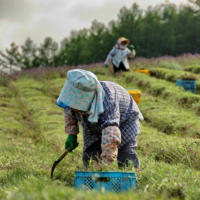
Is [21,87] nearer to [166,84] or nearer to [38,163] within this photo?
[166,84]

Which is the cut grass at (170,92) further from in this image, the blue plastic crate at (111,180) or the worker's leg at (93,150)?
the blue plastic crate at (111,180)

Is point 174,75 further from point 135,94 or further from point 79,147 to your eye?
point 79,147

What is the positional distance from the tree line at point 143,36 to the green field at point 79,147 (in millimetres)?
12006

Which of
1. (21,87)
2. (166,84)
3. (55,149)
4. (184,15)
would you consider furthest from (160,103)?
(184,15)

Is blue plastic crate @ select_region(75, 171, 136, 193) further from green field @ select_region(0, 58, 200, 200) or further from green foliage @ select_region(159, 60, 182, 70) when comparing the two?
green foliage @ select_region(159, 60, 182, 70)

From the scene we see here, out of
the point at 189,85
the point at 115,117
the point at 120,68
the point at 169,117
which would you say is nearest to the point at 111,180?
the point at 115,117

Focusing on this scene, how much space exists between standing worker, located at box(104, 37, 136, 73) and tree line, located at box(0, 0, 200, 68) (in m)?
10.3

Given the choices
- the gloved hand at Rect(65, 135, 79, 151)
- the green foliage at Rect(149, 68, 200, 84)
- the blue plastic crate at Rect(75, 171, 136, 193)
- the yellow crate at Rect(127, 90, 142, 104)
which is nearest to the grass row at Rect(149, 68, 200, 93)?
the green foliage at Rect(149, 68, 200, 84)

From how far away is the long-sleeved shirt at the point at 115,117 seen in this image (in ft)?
7.36

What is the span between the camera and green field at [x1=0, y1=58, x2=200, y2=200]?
5.54ft

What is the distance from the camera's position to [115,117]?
86.0 inches

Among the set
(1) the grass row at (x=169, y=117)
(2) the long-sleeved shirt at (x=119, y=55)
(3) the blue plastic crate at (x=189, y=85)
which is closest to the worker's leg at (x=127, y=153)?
(1) the grass row at (x=169, y=117)

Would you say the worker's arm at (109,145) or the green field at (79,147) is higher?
the worker's arm at (109,145)

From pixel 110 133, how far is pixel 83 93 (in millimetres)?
385
